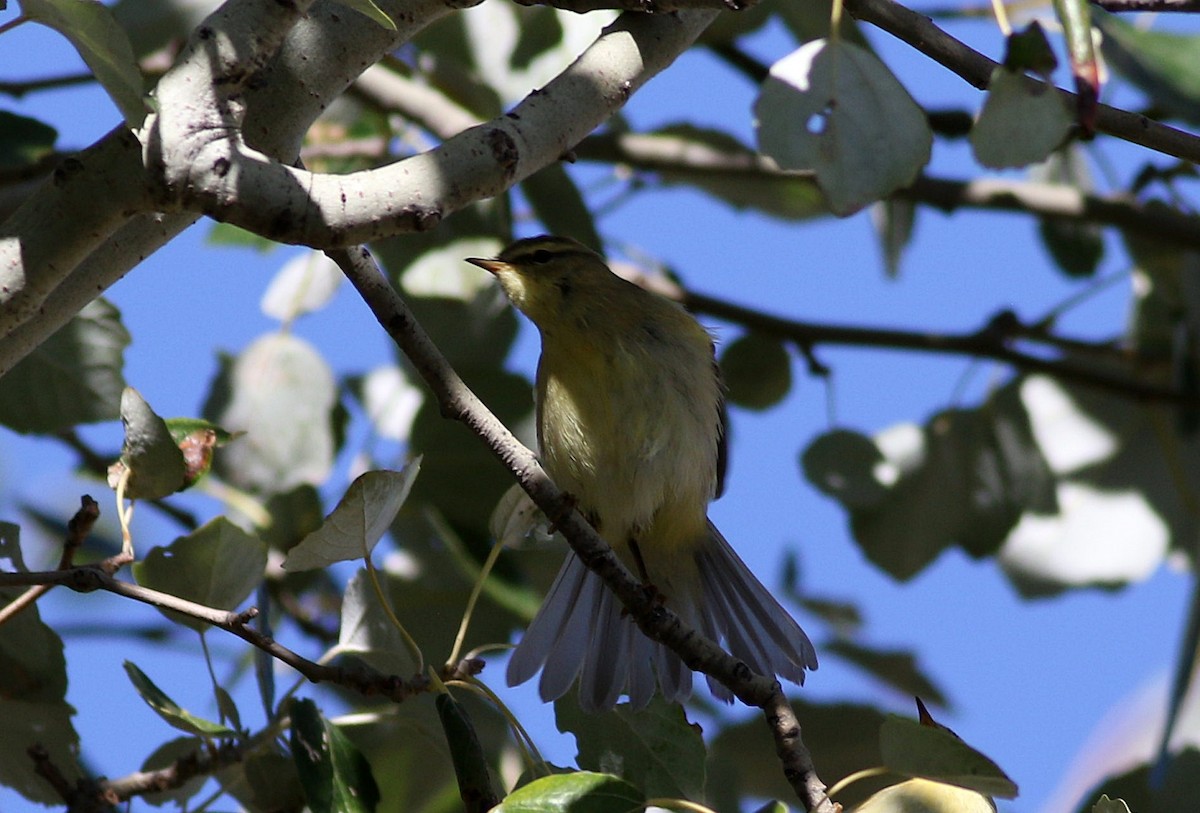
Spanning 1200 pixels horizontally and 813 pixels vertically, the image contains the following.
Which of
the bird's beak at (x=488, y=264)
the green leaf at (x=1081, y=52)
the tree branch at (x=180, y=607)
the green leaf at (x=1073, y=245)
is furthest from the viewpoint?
the green leaf at (x=1073, y=245)

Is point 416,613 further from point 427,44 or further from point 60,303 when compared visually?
point 427,44

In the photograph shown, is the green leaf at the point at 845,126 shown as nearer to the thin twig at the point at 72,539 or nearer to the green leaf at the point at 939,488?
the thin twig at the point at 72,539

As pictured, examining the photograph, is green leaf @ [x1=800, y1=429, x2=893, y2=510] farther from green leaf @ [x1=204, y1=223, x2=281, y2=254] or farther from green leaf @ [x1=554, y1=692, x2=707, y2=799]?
green leaf @ [x1=204, y1=223, x2=281, y2=254]

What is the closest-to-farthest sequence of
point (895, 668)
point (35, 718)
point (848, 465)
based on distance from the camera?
point (35, 718) → point (848, 465) → point (895, 668)

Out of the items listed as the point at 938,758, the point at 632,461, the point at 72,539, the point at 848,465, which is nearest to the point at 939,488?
the point at 848,465

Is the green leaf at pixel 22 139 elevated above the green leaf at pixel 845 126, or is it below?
above

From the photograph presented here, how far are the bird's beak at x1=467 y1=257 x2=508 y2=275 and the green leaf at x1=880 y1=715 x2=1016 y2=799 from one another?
1.78 metres

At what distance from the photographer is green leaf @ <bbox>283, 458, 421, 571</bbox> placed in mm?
1762

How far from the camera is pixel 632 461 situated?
9.82 ft

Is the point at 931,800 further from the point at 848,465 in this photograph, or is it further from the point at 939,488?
the point at 939,488

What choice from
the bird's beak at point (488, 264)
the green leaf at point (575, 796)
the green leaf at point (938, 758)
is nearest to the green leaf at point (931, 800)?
the green leaf at point (938, 758)

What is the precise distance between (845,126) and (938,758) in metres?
0.73

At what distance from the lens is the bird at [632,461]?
9.00ft

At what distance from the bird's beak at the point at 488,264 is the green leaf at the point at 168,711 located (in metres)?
1.39
